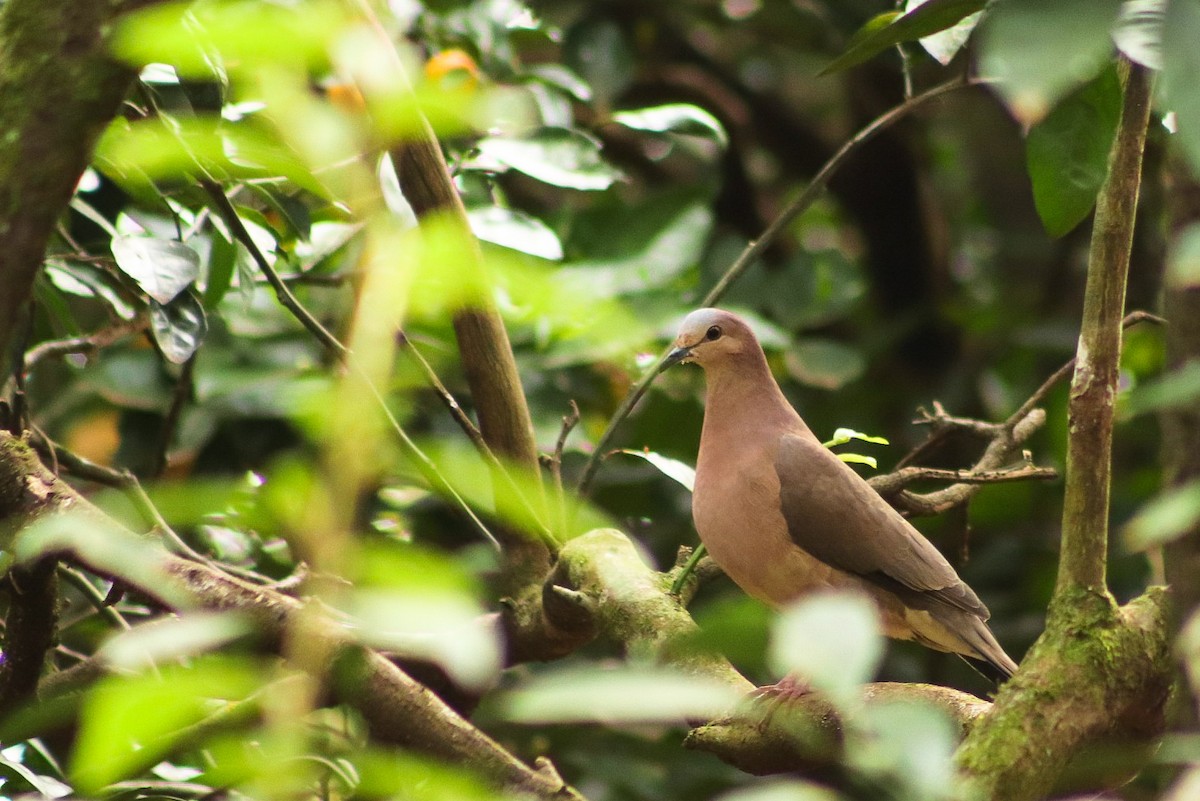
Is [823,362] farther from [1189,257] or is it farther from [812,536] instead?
[1189,257]

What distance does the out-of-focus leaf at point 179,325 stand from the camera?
87.6 inches

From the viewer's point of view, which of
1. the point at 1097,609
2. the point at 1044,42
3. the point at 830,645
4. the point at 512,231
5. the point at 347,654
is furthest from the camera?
the point at 512,231

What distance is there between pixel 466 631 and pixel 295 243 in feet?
7.28

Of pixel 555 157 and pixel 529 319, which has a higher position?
pixel 529 319

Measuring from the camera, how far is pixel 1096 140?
179 cm

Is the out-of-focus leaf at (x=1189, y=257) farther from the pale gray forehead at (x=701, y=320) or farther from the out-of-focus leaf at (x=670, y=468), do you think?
the pale gray forehead at (x=701, y=320)

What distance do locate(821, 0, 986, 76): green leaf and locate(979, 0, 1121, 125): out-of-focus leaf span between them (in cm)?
85

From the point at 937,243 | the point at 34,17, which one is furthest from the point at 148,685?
the point at 937,243

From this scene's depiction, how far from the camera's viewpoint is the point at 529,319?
112cm

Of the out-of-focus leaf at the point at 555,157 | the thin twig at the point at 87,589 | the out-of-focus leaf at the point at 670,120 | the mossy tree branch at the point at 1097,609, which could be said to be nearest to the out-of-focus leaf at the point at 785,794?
the mossy tree branch at the point at 1097,609

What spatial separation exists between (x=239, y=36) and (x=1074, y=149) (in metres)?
1.41

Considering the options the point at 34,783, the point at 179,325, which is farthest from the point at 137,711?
the point at 179,325

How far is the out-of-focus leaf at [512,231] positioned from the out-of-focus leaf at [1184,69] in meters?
1.96

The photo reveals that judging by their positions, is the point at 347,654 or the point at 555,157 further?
the point at 555,157
